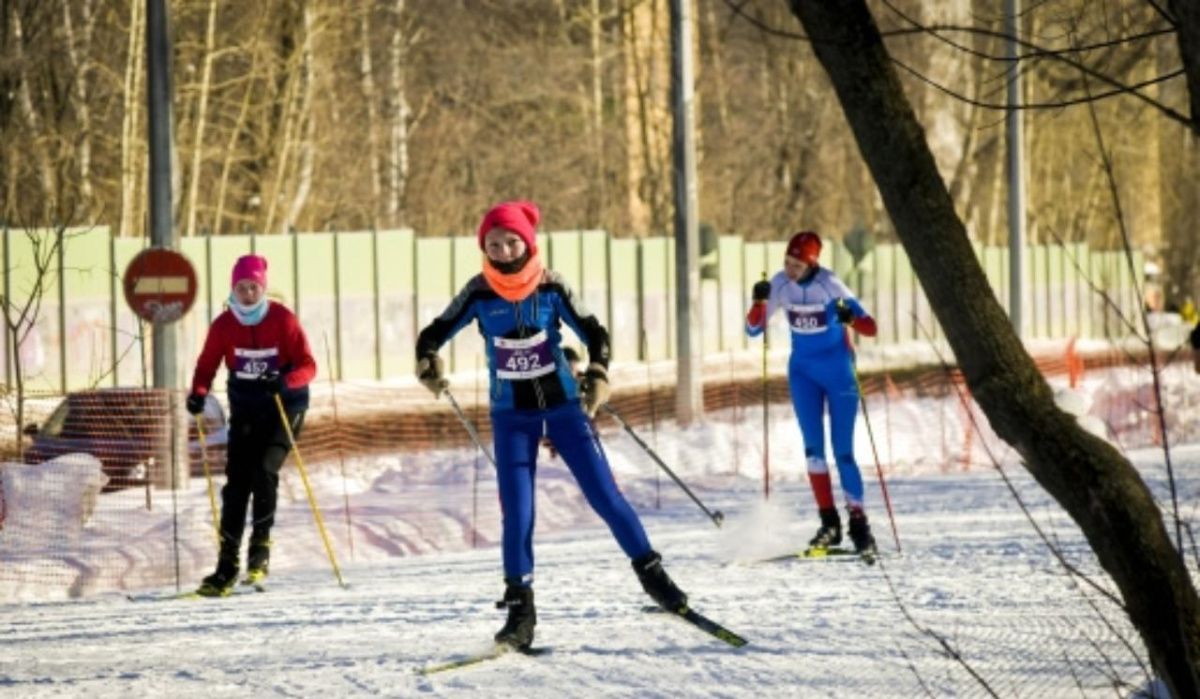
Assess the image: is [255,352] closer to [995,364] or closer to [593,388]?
[593,388]

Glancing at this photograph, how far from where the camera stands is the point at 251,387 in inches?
501

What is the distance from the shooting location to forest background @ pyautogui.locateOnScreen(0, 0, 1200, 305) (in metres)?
36.5

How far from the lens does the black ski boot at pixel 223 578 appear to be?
12555 mm

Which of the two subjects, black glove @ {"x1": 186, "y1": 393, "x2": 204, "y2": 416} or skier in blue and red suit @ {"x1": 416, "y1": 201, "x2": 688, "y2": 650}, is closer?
skier in blue and red suit @ {"x1": 416, "y1": 201, "x2": 688, "y2": 650}

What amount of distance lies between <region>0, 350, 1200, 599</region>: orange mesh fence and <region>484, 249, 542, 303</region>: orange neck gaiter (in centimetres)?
211

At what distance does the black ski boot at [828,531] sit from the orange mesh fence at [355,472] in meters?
0.93

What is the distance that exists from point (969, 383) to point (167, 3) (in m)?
12.7

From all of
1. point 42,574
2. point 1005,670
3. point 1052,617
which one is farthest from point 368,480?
point 1005,670

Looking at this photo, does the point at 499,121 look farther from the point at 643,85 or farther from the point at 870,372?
the point at 870,372

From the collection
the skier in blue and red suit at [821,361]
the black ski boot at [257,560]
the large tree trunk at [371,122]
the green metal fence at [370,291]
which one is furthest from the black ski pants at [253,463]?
the large tree trunk at [371,122]

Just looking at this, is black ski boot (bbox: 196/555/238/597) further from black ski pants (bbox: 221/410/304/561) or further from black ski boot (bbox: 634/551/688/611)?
black ski boot (bbox: 634/551/688/611)

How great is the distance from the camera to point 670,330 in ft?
156

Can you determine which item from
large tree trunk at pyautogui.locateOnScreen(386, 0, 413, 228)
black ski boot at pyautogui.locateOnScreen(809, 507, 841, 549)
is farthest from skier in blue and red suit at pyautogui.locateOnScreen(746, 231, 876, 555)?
large tree trunk at pyautogui.locateOnScreen(386, 0, 413, 228)

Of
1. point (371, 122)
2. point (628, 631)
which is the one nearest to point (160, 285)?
point (628, 631)
